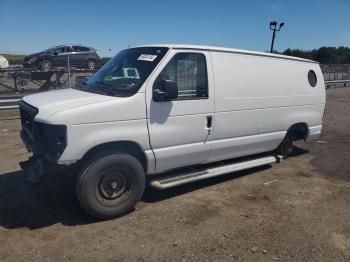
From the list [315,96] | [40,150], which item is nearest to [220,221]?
[40,150]

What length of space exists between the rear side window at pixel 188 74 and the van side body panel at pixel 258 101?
0.23m

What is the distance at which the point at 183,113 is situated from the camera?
15.8 feet

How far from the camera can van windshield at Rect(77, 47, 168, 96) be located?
455cm

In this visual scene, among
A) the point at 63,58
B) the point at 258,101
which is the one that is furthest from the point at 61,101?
the point at 63,58

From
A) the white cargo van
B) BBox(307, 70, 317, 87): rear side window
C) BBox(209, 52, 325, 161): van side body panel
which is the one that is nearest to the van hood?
the white cargo van

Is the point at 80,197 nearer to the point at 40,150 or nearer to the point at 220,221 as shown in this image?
the point at 40,150

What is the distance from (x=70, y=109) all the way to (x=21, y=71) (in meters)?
13.8

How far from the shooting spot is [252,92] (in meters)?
5.71

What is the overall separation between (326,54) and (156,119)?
8414 centimetres

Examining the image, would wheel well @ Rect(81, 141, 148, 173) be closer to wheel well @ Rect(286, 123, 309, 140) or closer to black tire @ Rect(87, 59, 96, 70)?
wheel well @ Rect(286, 123, 309, 140)

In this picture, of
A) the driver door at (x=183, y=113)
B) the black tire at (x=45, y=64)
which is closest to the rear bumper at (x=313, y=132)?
the driver door at (x=183, y=113)

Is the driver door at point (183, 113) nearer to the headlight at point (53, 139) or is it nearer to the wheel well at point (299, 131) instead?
the headlight at point (53, 139)

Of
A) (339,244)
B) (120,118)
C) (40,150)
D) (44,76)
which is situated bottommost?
(339,244)

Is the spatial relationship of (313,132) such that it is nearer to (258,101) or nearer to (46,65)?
(258,101)
